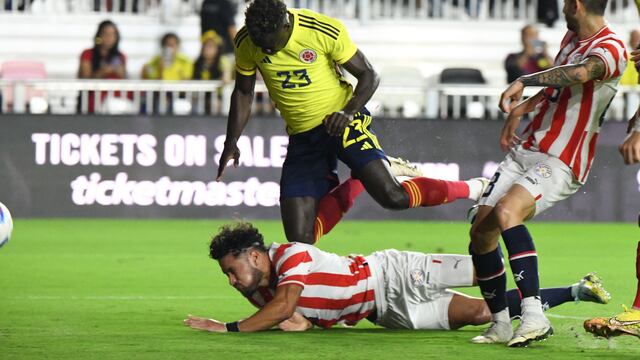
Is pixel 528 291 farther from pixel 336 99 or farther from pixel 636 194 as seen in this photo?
pixel 636 194

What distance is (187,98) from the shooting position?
18.4 metres

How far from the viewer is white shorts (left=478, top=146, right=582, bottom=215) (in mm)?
7867

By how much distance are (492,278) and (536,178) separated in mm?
636

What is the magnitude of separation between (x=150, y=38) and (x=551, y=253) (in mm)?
11169

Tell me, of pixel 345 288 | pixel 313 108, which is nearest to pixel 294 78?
pixel 313 108

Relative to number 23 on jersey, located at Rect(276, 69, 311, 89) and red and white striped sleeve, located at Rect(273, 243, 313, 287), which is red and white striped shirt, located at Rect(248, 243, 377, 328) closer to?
red and white striped sleeve, located at Rect(273, 243, 313, 287)

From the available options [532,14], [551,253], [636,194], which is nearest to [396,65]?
[532,14]

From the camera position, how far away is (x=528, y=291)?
7.68 m

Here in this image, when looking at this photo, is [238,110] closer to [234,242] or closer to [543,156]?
[234,242]

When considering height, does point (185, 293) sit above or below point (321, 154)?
below

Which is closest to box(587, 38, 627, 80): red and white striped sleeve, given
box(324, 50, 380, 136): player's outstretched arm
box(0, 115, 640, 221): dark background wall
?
box(324, 50, 380, 136): player's outstretched arm

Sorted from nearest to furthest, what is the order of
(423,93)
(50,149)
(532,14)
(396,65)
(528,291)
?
(528,291) → (50,149) → (423,93) → (396,65) → (532,14)

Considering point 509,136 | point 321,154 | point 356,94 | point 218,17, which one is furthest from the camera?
point 218,17

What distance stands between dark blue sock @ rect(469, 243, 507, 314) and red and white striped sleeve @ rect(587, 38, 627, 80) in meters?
1.24
